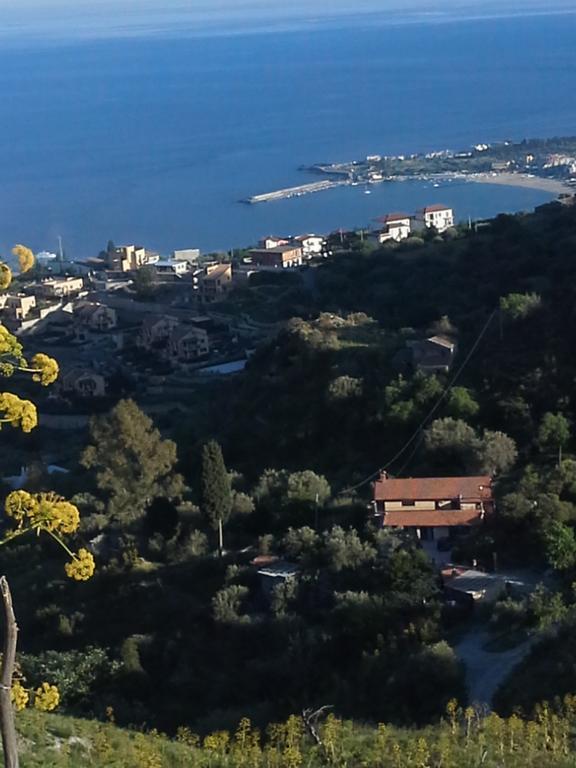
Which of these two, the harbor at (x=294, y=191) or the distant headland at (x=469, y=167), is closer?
the distant headland at (x=469, y=167)

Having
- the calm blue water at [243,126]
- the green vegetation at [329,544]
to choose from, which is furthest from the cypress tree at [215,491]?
the calm blue water at [243,126]

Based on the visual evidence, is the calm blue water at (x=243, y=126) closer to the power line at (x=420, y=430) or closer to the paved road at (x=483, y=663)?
the power line at (x=420, y=430)

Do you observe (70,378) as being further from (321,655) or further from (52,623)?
(321,655)

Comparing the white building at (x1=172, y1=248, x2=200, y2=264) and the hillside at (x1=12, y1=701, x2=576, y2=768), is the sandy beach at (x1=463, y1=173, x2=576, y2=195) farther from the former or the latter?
the hillside at (x1=12, y1=701, x2=576, y2=768)

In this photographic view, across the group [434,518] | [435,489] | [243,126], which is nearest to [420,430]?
[435,489]

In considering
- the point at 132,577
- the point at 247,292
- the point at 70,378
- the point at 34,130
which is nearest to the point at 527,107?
the point at 34,130

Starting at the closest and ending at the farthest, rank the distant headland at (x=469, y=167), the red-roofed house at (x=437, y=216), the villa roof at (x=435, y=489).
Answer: the villa roof at (x=435, y=489)
the red-roofed house at (x=437, y=216)
the distant headland at (x=469, y=167)
